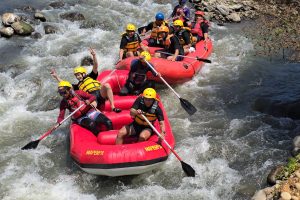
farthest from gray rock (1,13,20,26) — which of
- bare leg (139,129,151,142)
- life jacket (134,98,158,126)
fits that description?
bare leg (139,129,151,142)

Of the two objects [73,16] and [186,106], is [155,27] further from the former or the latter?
[73,16]

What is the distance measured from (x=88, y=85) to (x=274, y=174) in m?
4.10

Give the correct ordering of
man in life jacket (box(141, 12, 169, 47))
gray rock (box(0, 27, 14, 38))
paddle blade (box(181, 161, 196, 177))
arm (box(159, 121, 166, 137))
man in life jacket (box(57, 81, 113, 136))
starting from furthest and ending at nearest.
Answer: gray rock (box(0, 27, 14, 38))
man in life jacket (box(141, 12, 169, 47))
man in life jacket (box(57, 81, 113, 136))
arm (box(159, 121, 166, 137))
paddle blade (box(181, 161, 196, 177))

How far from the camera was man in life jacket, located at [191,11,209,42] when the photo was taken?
1192cm

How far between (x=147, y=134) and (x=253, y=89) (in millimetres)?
4280

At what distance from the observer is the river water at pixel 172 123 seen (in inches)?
278

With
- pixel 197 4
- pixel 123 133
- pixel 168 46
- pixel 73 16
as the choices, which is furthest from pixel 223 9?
pixel 123 133

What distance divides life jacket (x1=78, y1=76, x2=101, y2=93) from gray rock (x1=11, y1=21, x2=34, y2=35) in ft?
19.8

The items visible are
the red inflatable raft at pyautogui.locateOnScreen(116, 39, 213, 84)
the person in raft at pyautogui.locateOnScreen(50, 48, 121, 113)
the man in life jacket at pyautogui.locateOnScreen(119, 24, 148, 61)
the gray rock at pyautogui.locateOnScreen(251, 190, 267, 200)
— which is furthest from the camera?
the man in life jacket at pyautogui.locateOnScreen(119, 24, 148, 61)

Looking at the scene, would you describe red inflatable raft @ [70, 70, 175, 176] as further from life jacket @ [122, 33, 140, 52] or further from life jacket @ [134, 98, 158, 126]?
life jacket @ [122, 33, 140, 52]

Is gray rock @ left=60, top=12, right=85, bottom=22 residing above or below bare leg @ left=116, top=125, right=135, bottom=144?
below

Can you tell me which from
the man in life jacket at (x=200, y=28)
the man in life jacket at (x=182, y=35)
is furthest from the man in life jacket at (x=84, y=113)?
the man in life jacket at (x=200, y=28)

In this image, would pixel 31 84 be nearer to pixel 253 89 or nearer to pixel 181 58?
pixel 181 58

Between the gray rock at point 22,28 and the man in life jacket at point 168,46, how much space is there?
5056 mm
